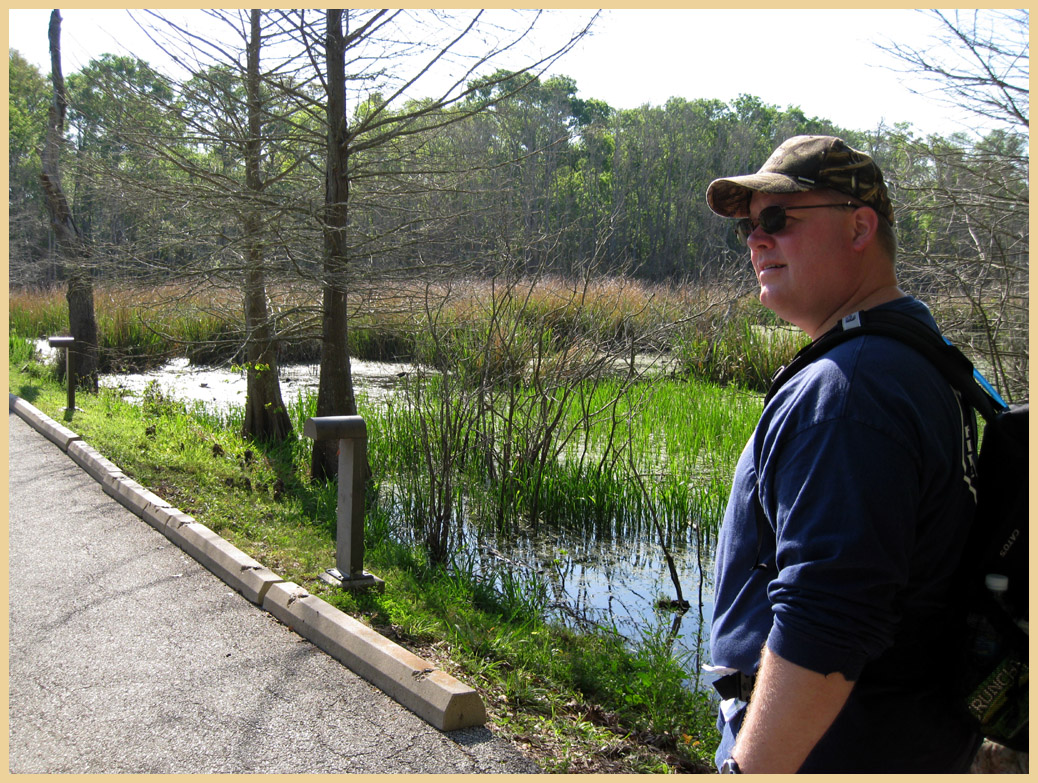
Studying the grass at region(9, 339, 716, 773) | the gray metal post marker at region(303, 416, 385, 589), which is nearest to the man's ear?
the grass at region(9, 339, 716, 773)

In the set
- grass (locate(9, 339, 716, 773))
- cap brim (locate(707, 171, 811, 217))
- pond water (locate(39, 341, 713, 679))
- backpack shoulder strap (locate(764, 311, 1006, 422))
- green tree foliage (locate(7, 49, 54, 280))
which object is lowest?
pond water (locate(39, 341, 713, 679))

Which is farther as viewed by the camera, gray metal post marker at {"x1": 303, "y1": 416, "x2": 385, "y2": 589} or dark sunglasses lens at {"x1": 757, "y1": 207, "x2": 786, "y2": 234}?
gray metal post marker at {"x1": 303, "y1": 416, "x2": 385, "y2": 589}

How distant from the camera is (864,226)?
6.16 feet

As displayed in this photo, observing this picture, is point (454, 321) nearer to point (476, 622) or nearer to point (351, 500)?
point (351, 500)

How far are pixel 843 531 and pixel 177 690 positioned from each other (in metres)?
3.65

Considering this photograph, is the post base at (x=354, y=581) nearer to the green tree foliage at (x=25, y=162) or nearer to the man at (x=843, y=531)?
the man at (x=843, y=531)

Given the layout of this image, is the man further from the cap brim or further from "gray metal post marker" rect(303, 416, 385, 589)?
"gray metal post marker" rect(303, 416, 385, 589)

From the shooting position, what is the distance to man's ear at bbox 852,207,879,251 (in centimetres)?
187

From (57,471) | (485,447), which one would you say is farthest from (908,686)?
(57,471)

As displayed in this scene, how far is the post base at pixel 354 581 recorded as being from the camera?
18.1 feet

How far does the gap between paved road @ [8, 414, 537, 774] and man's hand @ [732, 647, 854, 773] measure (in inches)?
87.2

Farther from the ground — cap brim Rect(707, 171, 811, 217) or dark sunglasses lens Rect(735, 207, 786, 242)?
cap brim Rect(707, 171, 811, 217)

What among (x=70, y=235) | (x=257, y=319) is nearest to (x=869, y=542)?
(x=257, y=319)

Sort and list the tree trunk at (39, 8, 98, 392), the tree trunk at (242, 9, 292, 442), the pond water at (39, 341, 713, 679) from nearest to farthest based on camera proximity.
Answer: the pond water at (39, 341, 713, 679), the tree trunk at (242, 9, 292, 442), the tree trunk at (39, 8, 98, 392)
